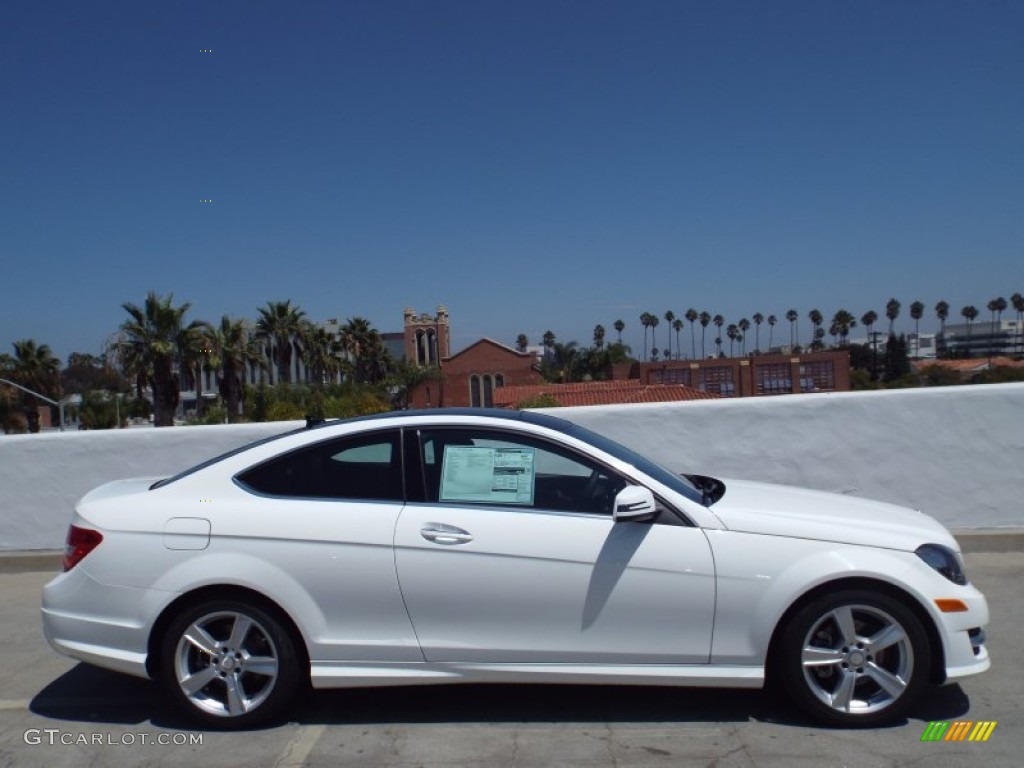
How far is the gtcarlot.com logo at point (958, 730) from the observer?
3.95 metres

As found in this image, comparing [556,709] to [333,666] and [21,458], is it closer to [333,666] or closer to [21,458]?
[333,666]

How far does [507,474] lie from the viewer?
4270 mm

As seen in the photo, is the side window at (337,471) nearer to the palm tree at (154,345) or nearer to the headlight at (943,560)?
the headlight at (943,560)

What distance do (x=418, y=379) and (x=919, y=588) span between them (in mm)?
Answer: 73150

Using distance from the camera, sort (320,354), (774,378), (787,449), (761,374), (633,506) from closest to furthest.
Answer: (633,506) < (787,449) < (774,378) < (761,374) < (320,354)

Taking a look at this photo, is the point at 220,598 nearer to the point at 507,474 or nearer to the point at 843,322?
the point at 507,474

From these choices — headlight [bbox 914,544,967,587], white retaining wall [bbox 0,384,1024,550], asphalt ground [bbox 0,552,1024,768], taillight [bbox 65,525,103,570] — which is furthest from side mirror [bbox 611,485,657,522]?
white retaining wall [bbox 0,384,1024,550]

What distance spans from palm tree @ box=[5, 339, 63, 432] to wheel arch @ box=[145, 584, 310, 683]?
50.7 m

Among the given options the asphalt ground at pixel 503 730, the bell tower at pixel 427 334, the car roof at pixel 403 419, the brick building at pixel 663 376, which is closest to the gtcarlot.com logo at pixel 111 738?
the asphalt ground at pixel 503 730

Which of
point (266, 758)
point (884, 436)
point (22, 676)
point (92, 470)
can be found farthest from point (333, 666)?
point (884, 436)

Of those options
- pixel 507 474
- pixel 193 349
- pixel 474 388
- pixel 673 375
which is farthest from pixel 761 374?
pixel 507 474

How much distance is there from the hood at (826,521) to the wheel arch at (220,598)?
2109 millimetres

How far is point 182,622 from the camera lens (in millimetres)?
4109

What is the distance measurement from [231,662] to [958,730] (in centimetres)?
345
